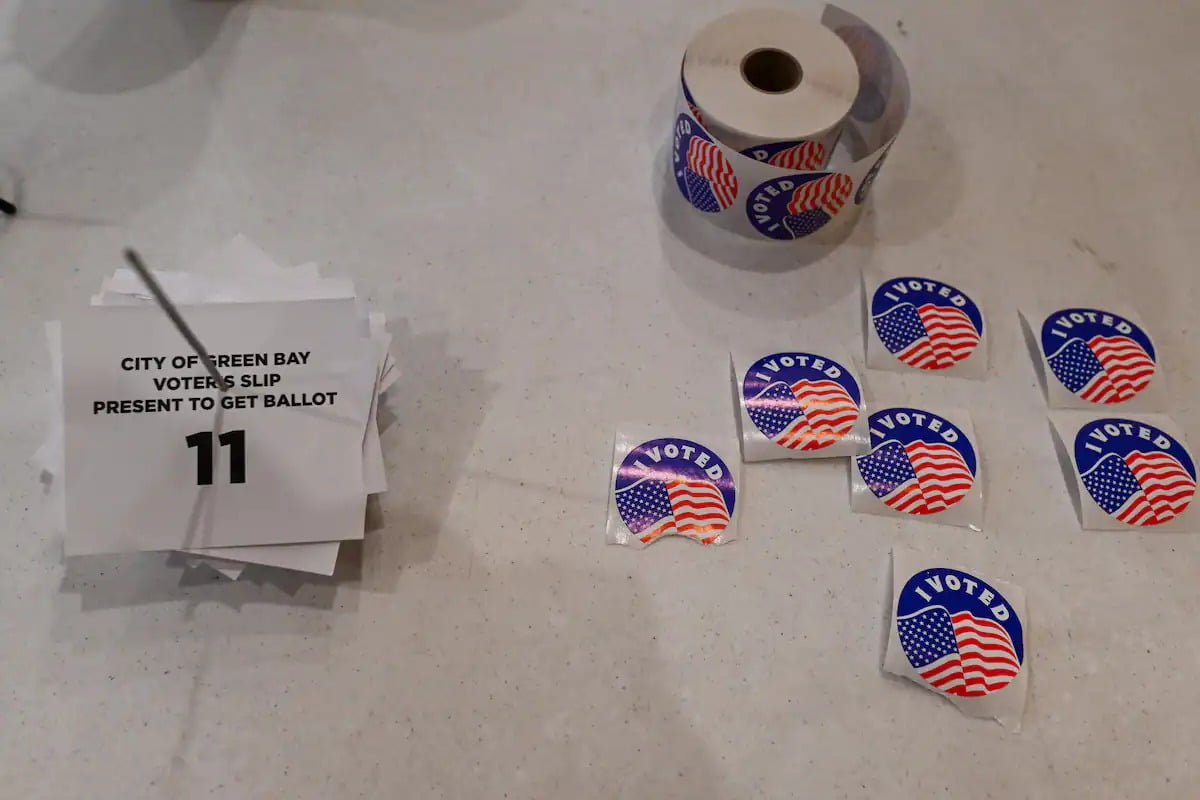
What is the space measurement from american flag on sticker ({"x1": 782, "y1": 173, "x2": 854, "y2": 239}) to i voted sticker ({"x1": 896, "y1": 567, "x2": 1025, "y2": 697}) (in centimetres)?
38

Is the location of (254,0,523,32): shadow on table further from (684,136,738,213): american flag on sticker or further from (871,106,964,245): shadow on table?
(871,106,964,245): shadow on table

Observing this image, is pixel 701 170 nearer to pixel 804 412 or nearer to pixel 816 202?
pixel 816 202

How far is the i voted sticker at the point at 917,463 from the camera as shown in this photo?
812mm

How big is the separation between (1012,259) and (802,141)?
1.03 feet

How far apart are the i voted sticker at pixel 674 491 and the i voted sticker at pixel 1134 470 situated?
1.17 ft

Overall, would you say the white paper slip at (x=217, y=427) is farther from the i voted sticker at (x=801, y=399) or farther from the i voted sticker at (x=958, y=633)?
the i voted sticker at (x=958, y=633)

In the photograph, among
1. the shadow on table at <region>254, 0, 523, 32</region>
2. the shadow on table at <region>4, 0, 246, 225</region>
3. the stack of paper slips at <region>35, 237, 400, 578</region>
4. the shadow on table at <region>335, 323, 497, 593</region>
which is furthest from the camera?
the shadow on table at <region>254, 0, 523, 32</region>

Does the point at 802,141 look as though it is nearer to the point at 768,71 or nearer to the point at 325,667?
the point at 768,71

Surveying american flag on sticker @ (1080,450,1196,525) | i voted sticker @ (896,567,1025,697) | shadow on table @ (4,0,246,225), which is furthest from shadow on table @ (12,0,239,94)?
american flag on sticker @ (1080,450,1196,525)

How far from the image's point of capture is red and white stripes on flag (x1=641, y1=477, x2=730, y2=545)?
2.60 ft

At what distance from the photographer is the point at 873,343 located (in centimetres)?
88

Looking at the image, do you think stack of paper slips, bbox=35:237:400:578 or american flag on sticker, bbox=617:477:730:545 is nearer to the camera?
stack of paper slips, bbox=35:237:400:578

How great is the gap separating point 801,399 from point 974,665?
0.93 ft

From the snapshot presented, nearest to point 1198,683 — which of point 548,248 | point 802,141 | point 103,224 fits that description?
point 802,141
